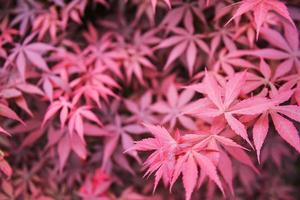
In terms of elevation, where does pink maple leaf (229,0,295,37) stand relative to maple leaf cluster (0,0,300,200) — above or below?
above

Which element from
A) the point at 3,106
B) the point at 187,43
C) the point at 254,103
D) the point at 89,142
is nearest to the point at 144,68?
the point at 187,43

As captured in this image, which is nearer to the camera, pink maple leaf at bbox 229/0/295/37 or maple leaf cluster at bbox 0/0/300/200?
pink maple leaf at bbox 229/0/295/37

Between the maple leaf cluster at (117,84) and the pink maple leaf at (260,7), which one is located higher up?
the pink maple leaf at (260,7)

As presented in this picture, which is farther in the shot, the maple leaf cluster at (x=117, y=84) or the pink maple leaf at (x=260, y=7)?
the maple leaf cluster at (x=117, y=84)

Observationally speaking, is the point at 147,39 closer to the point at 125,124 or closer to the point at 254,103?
the point at 125,124

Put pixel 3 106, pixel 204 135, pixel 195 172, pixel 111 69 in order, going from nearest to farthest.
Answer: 1. pixel 195 172
2. pixel 204 135
3. pixel 3 106
4. pixel 111 69

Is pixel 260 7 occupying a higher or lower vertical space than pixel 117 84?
higher

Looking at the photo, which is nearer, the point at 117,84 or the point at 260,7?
the point at 260,7

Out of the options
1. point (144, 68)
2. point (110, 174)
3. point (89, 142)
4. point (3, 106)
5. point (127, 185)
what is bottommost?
point (127, 185)
